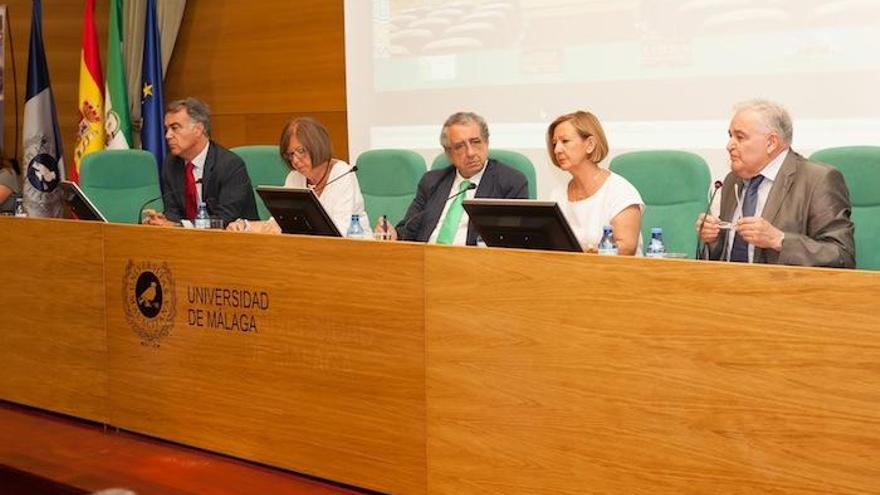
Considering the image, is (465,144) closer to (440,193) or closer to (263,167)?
(440,193)

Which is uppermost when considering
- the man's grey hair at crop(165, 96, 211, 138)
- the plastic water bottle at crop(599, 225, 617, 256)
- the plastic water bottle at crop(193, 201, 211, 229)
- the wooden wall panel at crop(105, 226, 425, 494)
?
the man's grey hair at crop(165, 96, 211, 138)

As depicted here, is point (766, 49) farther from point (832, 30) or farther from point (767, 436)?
point (767, 436)

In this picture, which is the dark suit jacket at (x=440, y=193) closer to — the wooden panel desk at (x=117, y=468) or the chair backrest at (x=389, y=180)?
the chair backrest at (x=389, y=180)

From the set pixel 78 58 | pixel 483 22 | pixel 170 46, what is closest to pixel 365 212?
pixel 483 22

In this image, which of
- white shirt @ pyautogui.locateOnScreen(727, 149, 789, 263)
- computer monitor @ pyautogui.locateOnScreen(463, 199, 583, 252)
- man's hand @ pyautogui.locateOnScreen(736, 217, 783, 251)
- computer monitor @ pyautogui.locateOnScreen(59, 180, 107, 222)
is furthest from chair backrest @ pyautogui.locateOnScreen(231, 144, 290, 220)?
man's hand @ pyautogui.locateOnScreen(736, 217, 783, 251)

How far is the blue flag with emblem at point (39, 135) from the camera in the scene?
6613mm

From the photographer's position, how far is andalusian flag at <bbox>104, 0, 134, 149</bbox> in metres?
6.59

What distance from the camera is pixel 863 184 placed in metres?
3.59

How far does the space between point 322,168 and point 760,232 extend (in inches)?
81.3

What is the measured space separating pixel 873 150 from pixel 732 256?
56 centimetres

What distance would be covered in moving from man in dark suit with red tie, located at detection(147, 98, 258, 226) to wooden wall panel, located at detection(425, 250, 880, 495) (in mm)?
2209

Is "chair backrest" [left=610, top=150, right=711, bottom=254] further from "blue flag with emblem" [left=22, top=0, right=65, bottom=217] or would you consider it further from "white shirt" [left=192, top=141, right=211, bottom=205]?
"blue flag with emblem" [left=22, top=0, right=65, bottom=217]

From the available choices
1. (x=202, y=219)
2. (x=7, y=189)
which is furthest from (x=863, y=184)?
(x=7, y=189)

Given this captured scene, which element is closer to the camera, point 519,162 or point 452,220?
point 452,220
